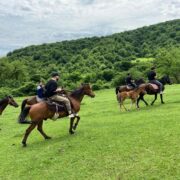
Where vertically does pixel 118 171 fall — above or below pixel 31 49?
above

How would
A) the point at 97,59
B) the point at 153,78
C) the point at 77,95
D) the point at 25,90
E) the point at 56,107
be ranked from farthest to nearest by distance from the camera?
1. the point at 97,59
2. the point at 25,90
3. the point at 153,78
4. the point at 77,95
5. the point at 56,107

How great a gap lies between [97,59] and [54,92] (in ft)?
260

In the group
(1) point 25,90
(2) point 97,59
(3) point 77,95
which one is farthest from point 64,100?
(2) point 97,59

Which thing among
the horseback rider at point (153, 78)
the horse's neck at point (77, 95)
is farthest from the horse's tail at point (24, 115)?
the horseback rider at point (153, 78)

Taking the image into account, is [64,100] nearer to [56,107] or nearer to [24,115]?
[56,107]

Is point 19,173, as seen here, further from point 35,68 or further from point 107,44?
point 107,44

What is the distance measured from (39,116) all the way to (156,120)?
18.2ft

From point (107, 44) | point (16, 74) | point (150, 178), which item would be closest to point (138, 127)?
point (150, 178)

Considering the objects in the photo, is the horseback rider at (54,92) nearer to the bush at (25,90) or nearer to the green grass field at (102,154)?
the green grass field at (102,154)

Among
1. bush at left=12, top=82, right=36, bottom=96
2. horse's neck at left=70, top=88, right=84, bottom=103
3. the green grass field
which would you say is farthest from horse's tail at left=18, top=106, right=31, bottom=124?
bush at left=12, top=82, right=36, bottom=96

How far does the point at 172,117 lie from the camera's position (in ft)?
55.8

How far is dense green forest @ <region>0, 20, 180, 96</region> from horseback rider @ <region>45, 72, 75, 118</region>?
4600 cm

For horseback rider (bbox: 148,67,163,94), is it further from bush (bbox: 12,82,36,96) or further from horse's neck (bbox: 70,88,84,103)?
bush (bbox: 12,82,36,96)

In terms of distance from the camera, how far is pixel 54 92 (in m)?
15.2
